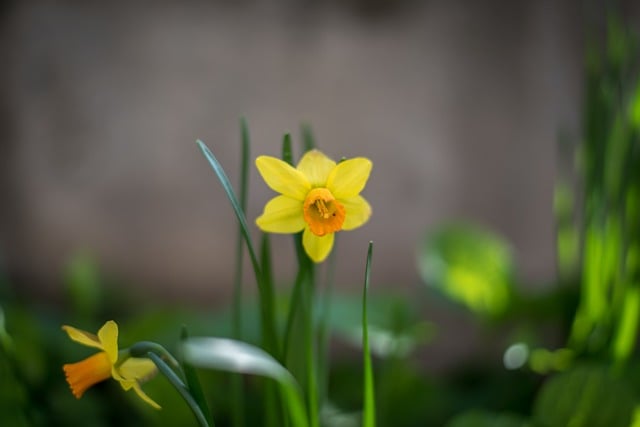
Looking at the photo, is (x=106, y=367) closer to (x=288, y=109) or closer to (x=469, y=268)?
(x=469, y=268)

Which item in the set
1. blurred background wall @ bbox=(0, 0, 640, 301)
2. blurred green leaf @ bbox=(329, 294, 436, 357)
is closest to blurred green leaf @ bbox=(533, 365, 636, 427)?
blurred green leaf @ bbox=(329, 294, 436, 357)

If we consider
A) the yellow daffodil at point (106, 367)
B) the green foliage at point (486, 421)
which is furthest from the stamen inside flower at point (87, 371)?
the green foliage at point (486, 421)

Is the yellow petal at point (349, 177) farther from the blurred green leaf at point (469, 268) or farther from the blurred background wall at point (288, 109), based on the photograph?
the blurred background wall at point (288, 109)

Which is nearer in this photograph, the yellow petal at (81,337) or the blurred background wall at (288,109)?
the yellow petal at (81,337)

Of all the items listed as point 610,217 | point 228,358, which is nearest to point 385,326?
point 610,217

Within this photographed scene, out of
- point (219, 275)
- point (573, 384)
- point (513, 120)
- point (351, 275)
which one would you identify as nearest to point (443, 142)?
point (513, 120)

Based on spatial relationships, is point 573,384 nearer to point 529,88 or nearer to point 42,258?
point 529,88

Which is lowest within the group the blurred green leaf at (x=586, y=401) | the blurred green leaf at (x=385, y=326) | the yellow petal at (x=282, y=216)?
the blurred green leaf at (x=385, y=326)
